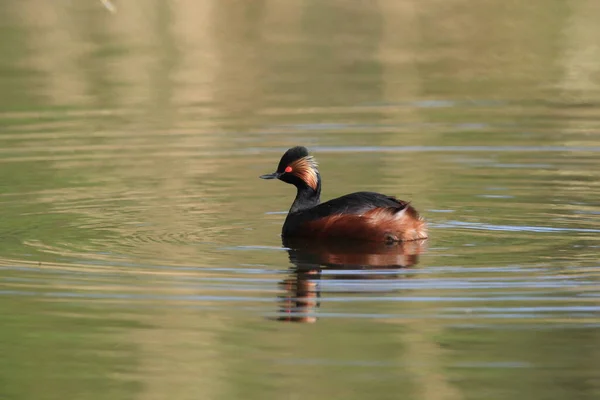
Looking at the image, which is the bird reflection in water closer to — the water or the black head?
the water

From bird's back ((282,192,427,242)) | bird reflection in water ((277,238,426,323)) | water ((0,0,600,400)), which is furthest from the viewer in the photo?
bird's back ((282,192,427,242))

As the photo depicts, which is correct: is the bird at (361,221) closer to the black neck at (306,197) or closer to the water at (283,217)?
the water at (283,217)

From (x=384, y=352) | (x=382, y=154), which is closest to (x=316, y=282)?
(x=384, y=352)

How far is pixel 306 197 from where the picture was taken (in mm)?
12109

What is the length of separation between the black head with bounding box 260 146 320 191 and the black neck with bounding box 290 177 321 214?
0.02 m

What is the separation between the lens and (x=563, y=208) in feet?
39.7

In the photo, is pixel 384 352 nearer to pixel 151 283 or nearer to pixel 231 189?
pixel 151 283

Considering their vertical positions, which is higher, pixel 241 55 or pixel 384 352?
pixel 241 55

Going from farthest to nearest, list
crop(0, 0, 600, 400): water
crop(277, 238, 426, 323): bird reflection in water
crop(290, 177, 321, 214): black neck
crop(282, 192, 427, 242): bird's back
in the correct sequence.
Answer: crop(290, 177, 321, 214): black neck < crop(282, 192, 427, 242): bird's back < crop(277, 238, 426, 323): bird reflection in water < crop(0, 0, 600, 400): water

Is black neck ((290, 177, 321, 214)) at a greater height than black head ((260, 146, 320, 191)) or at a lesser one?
lesser

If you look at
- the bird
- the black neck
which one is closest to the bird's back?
the bird

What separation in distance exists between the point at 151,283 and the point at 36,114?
9.09m

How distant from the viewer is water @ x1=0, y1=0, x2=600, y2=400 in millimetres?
7895

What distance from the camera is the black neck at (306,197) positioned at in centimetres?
1206
